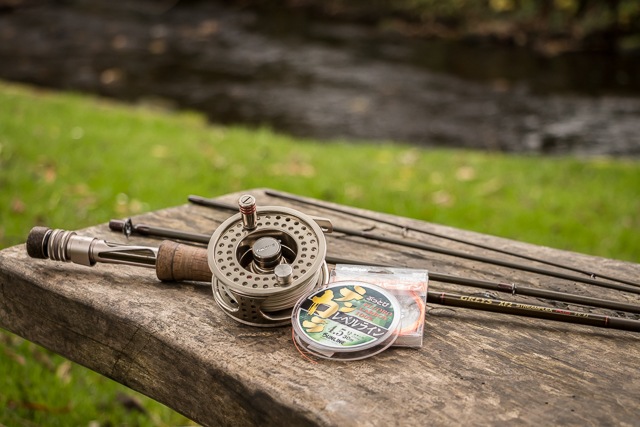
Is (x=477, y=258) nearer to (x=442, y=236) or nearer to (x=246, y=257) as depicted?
(x=442, y=236)

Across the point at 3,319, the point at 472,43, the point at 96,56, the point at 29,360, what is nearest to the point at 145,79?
the point at 96,56

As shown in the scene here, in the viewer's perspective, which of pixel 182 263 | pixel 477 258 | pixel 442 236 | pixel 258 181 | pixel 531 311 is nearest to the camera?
pixel 531 311

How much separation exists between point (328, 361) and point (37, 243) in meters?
0.88

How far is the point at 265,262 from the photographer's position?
1623 millimetres

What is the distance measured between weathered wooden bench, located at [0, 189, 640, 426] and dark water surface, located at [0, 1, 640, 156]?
5.89 metres

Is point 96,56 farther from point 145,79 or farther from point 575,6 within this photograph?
point 575,6

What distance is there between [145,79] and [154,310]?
8.61m

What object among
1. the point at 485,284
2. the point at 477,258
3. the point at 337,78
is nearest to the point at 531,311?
the point at 485,284

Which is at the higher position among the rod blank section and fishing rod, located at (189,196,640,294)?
fishing rod, located at (189,196,640,294)

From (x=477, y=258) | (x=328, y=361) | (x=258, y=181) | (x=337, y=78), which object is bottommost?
(x=258, y=181)

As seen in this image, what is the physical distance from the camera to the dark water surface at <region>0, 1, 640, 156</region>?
7980mm

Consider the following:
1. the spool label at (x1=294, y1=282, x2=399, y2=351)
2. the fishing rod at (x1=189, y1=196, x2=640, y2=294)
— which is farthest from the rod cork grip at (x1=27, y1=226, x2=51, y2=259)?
the spool label at (x1=294, y1=282, x2=399, y2=351)

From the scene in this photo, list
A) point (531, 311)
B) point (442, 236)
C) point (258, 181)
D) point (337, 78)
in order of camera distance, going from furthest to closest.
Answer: point (337, 78) < point (258, 181) < point (442, 236) < point (531, 311)

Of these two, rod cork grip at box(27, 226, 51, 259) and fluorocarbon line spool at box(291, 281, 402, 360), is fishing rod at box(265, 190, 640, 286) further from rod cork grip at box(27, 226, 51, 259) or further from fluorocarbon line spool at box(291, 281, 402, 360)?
rod cork grip at box(27, 226, 51, 259)
